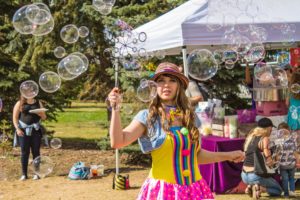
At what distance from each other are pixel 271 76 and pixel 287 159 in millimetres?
1263

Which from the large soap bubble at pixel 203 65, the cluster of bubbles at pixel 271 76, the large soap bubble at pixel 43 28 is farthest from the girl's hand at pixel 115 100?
the cluster of bubbles at pixel 271 76

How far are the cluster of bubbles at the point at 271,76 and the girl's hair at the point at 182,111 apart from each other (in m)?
4.41

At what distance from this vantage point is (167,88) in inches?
120

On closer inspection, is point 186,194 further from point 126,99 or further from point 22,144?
point 126,99

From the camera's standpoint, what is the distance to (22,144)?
8.50 metres

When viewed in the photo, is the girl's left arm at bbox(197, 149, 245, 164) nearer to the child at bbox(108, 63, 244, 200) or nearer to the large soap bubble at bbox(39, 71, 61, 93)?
the child at bbox(108, 63, 244, 200)

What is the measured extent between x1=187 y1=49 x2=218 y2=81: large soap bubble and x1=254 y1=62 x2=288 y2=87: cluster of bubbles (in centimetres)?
125

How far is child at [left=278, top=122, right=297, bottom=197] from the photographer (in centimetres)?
656

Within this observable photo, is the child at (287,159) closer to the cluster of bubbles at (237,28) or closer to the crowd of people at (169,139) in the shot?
the cluster of bubbles at (237,28)

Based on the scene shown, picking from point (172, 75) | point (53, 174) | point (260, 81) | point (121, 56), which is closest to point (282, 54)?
point (260, 81)

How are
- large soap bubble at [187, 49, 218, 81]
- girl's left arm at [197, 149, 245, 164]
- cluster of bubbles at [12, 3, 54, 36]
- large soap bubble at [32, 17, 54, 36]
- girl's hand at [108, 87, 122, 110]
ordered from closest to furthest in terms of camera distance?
1. girl's hand at [108, 87, 122, 110]
2. girl's left arm at [197, 149, 245, 164]
3. cluster of bubbles at [12, 3, 54, 36]
4. large soap bubble at [32, 17, 54, 36]
5. large soap bubble at [187, 49, 218, 81]

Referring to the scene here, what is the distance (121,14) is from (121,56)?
11.2ft

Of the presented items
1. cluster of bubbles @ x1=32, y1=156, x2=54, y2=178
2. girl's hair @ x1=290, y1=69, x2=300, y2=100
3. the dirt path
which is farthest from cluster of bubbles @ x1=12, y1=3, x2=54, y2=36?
girl's hair @ x1=290, y1=69, x2=300, y2=100

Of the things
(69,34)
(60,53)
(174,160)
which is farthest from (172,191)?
(69,34)
